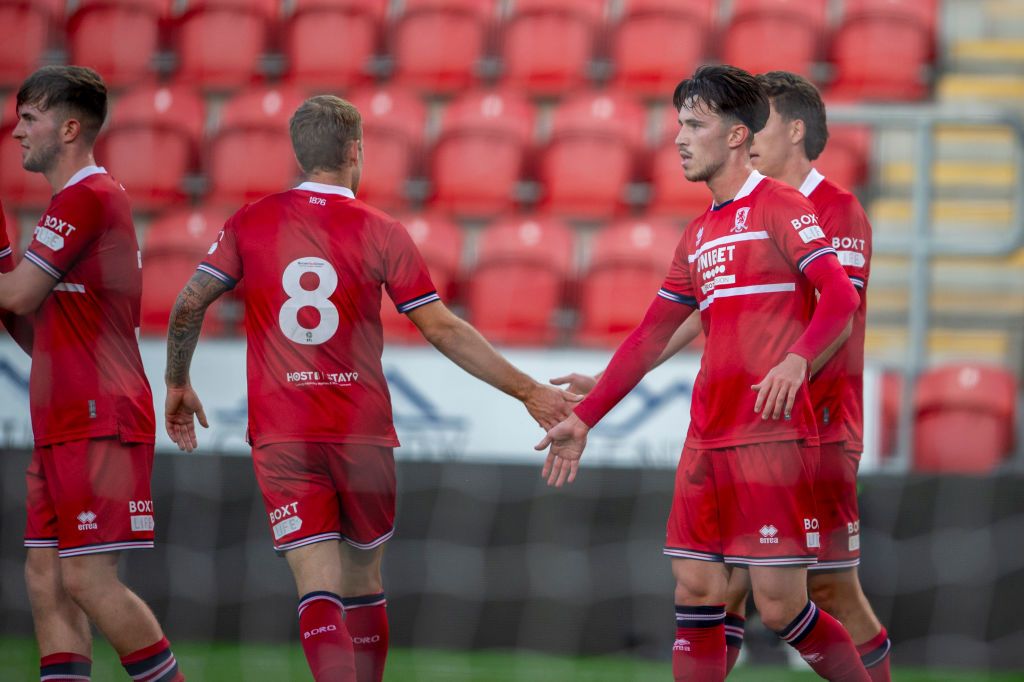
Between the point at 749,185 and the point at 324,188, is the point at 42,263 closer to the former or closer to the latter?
the point at 324,188

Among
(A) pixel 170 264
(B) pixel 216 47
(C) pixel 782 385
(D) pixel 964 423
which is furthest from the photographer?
(B) pixel 216 47

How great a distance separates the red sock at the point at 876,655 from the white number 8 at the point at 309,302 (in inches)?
72.8

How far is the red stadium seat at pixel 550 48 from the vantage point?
8.45 meters

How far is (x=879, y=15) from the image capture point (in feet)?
26.8

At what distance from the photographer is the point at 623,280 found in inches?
262

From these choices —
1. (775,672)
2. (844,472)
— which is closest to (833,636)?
(844,472)

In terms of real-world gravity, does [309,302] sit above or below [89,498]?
above

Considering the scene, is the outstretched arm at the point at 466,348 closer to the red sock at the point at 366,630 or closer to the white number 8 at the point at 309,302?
the white number 8 at the point at 309,302

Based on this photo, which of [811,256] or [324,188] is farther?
[324,188]

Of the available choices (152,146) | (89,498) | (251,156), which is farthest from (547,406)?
(152,146)

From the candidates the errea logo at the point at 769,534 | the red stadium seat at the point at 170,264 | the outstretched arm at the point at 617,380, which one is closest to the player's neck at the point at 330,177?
the outstretched arm at the point at 617,380

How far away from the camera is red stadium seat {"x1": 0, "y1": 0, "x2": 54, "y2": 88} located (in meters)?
8.38

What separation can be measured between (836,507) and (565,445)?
0.81m

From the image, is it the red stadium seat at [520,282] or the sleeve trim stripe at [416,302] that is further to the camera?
the red stadium seat at [520,282]
